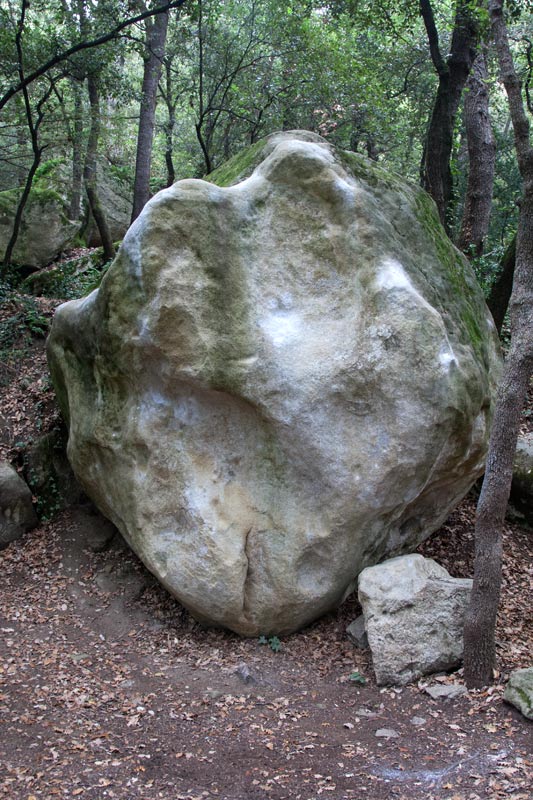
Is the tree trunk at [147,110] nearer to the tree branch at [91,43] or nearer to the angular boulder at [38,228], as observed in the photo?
the angular boulder at [38,228]

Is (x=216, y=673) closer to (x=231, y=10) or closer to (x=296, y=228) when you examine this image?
(x=296, y=228)

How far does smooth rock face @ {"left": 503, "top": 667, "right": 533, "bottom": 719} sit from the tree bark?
Result: 342mm

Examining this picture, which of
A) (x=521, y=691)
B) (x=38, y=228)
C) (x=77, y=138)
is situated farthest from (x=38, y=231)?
(x=521, y=691)

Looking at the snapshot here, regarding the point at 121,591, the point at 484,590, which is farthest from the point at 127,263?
the point at 484,590

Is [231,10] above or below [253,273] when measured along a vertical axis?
above

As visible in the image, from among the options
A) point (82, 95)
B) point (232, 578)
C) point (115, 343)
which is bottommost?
point (232, 578)

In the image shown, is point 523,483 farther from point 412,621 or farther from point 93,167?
point 93,167

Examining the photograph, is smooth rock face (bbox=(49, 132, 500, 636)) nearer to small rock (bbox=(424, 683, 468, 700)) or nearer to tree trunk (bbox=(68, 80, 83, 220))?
small rock (bbox=(424, 683, 468, 700))

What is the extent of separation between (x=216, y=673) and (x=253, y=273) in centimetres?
369

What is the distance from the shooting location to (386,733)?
5141 millimetres

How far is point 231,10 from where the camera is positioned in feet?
49.5

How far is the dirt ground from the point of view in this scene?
456cm

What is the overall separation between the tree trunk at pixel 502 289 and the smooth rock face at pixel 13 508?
697cm

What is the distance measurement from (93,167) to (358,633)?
12010 millimetres
